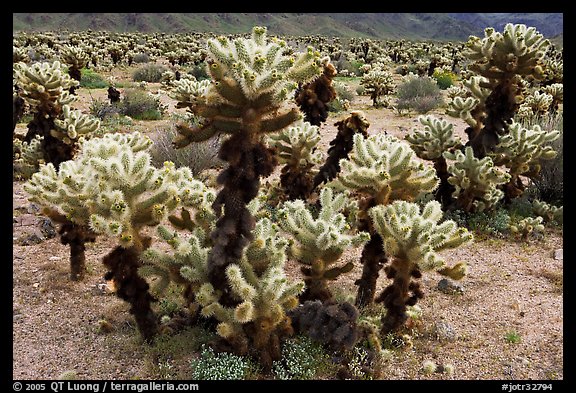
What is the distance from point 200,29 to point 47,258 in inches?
Answer: 3066

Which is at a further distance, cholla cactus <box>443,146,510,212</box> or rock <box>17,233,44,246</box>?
cholla cactus <box>443,146,510,212</box>

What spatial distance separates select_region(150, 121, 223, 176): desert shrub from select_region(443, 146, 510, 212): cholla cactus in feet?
14.7

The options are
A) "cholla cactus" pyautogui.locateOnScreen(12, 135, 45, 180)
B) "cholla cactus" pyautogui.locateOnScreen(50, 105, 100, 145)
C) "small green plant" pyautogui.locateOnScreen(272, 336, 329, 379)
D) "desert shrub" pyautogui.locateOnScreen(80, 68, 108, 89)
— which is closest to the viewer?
"small green plant" pyautogui.locateOnScreen(272, 336, 329, 379)

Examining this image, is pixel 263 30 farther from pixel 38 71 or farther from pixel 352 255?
pixel 38 71

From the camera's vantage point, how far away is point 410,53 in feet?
118

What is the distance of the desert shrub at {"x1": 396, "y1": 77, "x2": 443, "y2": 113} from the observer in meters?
16.8

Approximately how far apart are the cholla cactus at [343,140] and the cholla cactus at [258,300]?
3024 mm

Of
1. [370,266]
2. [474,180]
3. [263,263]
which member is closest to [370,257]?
[370,266]

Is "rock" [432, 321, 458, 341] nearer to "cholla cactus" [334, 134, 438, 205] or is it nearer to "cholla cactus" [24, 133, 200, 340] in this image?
"cholla cactus" [334, 134, 438, 205]

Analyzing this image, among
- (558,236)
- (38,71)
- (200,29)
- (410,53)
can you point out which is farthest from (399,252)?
(200,29)

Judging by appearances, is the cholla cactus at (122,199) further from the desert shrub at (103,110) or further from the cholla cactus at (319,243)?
the desert shrub at (103,110)

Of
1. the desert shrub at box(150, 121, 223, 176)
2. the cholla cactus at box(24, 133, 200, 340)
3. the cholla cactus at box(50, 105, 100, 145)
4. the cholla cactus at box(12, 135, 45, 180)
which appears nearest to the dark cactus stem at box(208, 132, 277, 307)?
the cholla cactus at box(24, 133, 200, 340)

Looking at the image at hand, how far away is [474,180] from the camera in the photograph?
7.61m

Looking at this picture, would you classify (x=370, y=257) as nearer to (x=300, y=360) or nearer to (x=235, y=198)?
(x=300, y=360)
